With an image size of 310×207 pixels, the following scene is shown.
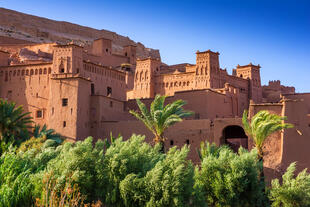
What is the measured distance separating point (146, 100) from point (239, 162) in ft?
43.9

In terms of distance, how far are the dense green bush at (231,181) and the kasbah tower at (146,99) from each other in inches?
191

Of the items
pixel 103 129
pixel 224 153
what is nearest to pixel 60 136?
pixel 103 129

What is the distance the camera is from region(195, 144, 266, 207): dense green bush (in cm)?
2133

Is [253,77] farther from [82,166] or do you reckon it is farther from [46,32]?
[46,32]

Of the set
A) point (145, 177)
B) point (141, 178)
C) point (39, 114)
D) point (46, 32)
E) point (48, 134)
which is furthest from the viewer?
point (46, 32)

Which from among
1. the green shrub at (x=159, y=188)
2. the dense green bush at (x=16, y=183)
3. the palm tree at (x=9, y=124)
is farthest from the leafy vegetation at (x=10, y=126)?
the green shrub at (x=159, y=188)

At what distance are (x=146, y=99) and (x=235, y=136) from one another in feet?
22.4

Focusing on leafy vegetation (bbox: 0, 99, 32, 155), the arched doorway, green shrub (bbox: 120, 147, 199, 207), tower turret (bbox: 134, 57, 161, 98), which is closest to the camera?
green shrub (bbox: 120, 147, 199, 207)

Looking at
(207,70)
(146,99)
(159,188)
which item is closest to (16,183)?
(159,188)

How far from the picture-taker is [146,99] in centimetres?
3381

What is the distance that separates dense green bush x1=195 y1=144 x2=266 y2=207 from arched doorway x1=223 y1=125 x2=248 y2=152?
9.35 m

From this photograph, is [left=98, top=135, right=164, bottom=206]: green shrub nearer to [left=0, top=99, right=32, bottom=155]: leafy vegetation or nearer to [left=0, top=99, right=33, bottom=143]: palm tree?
[left=0, top=99, right=32, bottom=155]: leafy vegetation

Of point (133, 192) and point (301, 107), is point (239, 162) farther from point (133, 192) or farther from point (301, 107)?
point (301, 107)

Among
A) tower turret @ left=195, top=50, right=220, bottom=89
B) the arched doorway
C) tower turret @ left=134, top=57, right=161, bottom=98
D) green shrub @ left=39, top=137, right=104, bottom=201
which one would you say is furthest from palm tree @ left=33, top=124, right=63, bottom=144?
tower turret @ left=195, top=50, right=220, bottom=89
